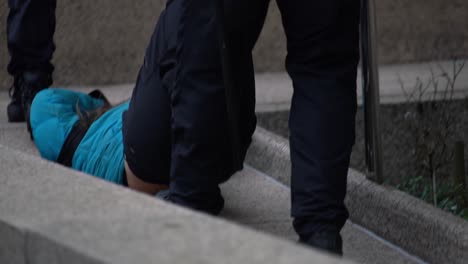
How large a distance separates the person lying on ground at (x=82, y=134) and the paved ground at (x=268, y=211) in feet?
0.56

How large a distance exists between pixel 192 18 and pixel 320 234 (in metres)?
0.63

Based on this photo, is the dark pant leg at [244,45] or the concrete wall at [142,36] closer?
the dark pant leg at [244,45]

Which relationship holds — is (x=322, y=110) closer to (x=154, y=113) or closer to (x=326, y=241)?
(x=326, y=241)

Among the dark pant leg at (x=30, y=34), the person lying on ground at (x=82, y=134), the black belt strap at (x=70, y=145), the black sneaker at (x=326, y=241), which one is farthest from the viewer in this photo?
the dark pant leg at (x=30, y=34)

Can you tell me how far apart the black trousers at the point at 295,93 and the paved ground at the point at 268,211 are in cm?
35

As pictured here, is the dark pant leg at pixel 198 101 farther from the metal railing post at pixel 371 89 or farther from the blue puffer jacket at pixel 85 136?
the blue puffer jacket at pixel 85 136

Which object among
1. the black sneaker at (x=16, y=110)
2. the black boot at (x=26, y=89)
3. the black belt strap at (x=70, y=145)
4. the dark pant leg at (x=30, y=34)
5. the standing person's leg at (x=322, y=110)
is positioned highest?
the standing person's leg at (x=322, y=110)

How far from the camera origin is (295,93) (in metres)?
3.18

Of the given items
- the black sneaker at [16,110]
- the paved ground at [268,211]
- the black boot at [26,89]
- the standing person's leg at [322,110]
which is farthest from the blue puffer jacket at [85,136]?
the standing person's leg at [322,110]

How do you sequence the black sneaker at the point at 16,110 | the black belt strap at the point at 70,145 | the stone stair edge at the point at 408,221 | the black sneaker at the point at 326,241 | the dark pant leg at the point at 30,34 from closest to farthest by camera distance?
the black sneaker at the point at 326,241, the stone stair edge at the point at 408,221, the black belt strap at the point at 70,145, the dark pant leg at the point at 30,34, the black sneaker at the point at 16,110

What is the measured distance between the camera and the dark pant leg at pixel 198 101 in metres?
3.15

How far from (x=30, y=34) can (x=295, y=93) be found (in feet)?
5.84

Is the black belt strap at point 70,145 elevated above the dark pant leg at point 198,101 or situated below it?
below

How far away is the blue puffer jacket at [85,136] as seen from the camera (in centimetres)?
394
